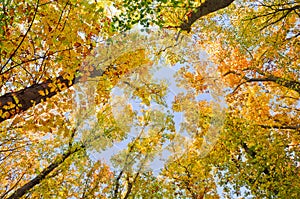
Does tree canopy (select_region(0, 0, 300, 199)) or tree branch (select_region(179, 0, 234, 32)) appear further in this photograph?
tree branch (select_region(179, 0, 234, 32))

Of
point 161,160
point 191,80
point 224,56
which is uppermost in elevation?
point 224,56

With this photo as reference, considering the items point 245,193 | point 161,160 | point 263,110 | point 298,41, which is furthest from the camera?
point 263,110

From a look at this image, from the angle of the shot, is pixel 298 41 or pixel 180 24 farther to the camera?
pixel 298 41

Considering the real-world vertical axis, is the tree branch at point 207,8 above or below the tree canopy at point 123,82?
above

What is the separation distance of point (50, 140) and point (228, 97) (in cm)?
827

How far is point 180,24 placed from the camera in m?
7.04

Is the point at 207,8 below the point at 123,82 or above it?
above

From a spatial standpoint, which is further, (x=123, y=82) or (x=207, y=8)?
(x=207, y=8)

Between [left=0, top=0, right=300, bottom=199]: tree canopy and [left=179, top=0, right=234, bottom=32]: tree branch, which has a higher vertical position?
[left=179, top=0, right=234, bottom=32]: tree branch

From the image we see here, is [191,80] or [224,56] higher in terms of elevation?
[224,56]

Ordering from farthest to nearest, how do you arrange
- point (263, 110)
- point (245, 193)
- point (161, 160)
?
point (263, 110) < point (245, 193) < point (161, 160)

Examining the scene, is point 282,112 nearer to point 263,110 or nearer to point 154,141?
point 263,110

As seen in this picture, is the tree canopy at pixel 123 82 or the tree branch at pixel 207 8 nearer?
the tree canopy at pixel 123 82

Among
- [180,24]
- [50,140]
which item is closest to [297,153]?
[180,24]
